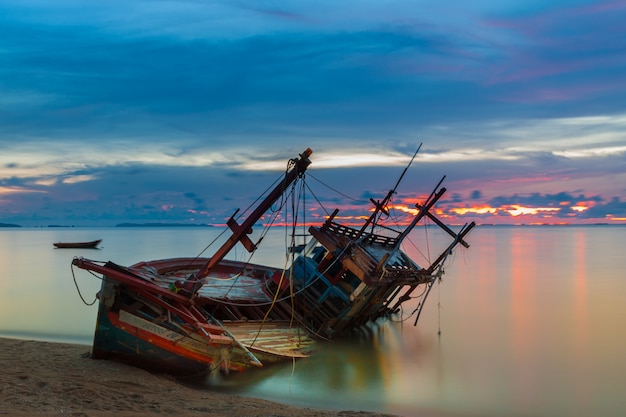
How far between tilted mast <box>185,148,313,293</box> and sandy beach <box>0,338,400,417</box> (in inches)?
162

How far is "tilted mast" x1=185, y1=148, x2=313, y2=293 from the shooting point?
16.8m

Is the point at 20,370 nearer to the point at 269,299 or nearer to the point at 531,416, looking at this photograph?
the point at 269,299

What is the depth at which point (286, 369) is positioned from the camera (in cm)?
1609

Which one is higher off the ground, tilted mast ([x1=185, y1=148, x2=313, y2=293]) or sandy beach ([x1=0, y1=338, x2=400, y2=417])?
tilted mast ([x1=185, y1=148, x2=313, y2=293])

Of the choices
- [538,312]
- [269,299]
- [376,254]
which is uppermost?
[376,254]

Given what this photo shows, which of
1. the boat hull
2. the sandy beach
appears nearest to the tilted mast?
the boat hull

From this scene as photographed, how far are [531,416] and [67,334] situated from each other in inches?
662

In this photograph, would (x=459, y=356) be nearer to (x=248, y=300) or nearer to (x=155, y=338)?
(x=248, y=300)

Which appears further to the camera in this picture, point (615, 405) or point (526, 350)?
point (526, 350)

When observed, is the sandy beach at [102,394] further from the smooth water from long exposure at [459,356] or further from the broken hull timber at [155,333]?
the smooth water from long exposure at [459,356]

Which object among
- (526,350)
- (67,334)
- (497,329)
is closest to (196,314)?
(67,334)

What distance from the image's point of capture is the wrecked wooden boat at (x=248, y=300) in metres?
13.3

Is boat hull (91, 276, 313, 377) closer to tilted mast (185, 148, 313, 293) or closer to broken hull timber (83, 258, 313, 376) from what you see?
broken hull timber (83, 258, 313, 376)

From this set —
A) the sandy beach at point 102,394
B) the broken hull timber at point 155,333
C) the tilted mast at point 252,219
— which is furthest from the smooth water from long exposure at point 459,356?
the tilted mast at point 252,219
